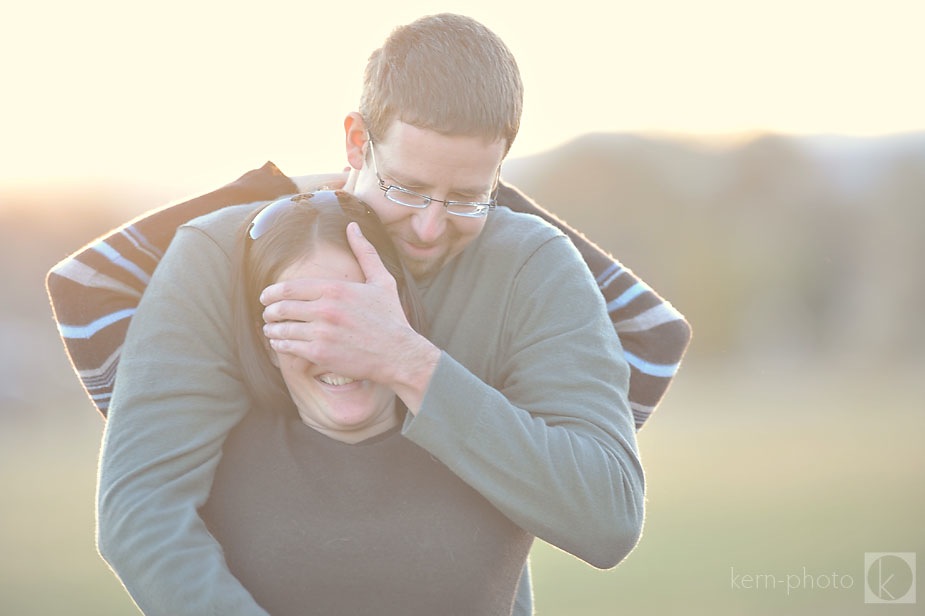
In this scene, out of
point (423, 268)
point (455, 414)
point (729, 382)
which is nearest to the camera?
point (455, 414)

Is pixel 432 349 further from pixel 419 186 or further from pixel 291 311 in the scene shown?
pixel 419 186

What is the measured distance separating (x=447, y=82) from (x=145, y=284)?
776mm

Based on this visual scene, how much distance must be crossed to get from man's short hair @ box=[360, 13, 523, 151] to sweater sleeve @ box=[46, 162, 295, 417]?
0.57 m

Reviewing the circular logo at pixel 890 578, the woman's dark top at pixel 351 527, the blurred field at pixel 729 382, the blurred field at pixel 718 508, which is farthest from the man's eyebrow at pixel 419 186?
the circular logo at pixel 890 578

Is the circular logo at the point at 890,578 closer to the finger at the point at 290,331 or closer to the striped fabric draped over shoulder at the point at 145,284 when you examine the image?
the striped fabric draped over shoulder at the point at 145,284

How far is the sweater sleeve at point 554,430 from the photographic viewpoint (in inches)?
89.0

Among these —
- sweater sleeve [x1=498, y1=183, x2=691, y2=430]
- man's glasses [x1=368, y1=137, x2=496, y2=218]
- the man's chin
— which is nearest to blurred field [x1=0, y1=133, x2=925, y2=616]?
sweater sleeve [x1=498, y1=183, x2=691, y2=430]

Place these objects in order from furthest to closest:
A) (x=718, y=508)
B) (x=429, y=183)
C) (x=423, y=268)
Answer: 1. (x=718, y=508)
2. (x=423, y=268)
3. (x=429, y=183)

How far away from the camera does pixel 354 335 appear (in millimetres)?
2266

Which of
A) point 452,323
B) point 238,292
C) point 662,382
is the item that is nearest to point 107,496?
point 238,292

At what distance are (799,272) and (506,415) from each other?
19750 millimetres

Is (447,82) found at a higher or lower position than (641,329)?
higher

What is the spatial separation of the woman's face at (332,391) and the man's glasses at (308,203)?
0.11 m

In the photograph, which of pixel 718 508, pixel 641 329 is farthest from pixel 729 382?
pixel 641 329
